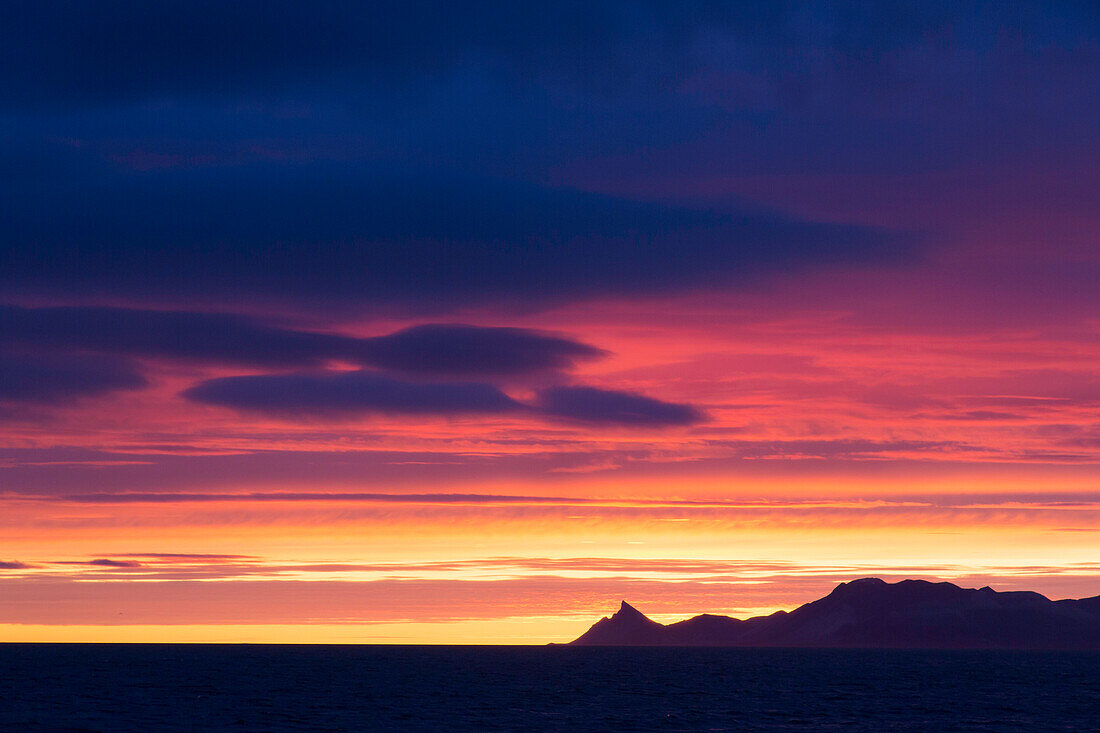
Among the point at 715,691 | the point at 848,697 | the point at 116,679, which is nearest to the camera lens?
the point at 848,697

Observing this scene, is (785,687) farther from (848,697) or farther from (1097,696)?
(1097,696)

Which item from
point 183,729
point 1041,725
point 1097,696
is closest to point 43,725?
point 183,729

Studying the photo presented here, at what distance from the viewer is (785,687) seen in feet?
594

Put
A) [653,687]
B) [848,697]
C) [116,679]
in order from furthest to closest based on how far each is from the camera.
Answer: [116,679] < [653,687] < [848,697]

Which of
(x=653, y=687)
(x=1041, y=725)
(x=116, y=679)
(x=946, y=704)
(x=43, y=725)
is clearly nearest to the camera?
(x=43, y=725)

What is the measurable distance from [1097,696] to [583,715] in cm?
8567

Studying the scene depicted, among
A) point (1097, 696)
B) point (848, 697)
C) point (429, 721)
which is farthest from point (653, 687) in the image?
point (429, 721)

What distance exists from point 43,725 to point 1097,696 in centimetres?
13463

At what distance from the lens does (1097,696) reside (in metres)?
160

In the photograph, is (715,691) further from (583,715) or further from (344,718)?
(344,718)

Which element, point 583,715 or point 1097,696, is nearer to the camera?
point 583,715

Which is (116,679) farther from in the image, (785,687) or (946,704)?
(946,704)

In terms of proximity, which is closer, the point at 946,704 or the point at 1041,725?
the point at 1041,725

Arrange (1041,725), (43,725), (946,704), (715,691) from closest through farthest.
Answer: (43,725) → (1041,725) → (946,704) → (715,691)
